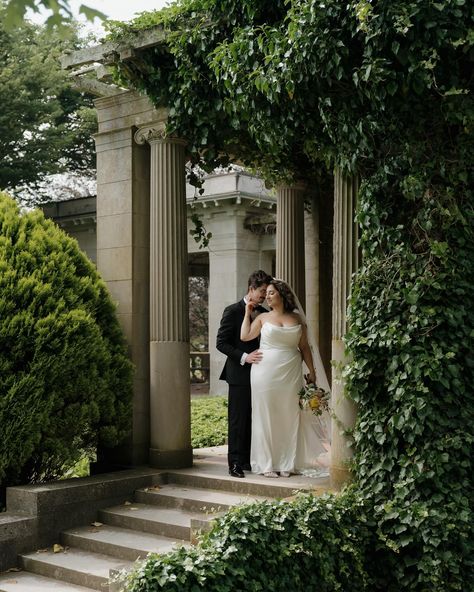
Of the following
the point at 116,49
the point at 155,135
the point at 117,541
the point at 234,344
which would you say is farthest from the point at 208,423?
Result: the point at 116,49

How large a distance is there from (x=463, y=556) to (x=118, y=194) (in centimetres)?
549

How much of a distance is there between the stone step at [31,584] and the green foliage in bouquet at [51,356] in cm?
105

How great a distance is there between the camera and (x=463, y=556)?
6137 millimetres

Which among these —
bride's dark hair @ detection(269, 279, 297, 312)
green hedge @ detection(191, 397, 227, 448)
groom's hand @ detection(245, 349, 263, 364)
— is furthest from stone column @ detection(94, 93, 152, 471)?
green hedge @ detection(191, 397, 227, 448)

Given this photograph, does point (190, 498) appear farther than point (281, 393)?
No

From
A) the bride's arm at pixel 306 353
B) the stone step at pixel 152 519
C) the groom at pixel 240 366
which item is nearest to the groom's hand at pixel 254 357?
the groom at pixel 240 366

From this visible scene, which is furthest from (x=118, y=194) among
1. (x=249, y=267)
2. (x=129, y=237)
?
(x=249, y=267)

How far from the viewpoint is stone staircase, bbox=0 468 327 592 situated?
664cm

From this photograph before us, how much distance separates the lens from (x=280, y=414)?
→ 840cm

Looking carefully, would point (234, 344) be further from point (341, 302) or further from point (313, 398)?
point (341, 302)

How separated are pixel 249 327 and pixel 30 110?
2110cm

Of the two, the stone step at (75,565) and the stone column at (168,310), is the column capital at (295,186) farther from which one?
the stone step at (75,565)

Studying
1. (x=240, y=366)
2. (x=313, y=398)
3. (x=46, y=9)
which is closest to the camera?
(x=46, y=9)

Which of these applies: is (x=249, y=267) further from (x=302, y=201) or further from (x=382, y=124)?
(x=382, y=124)
